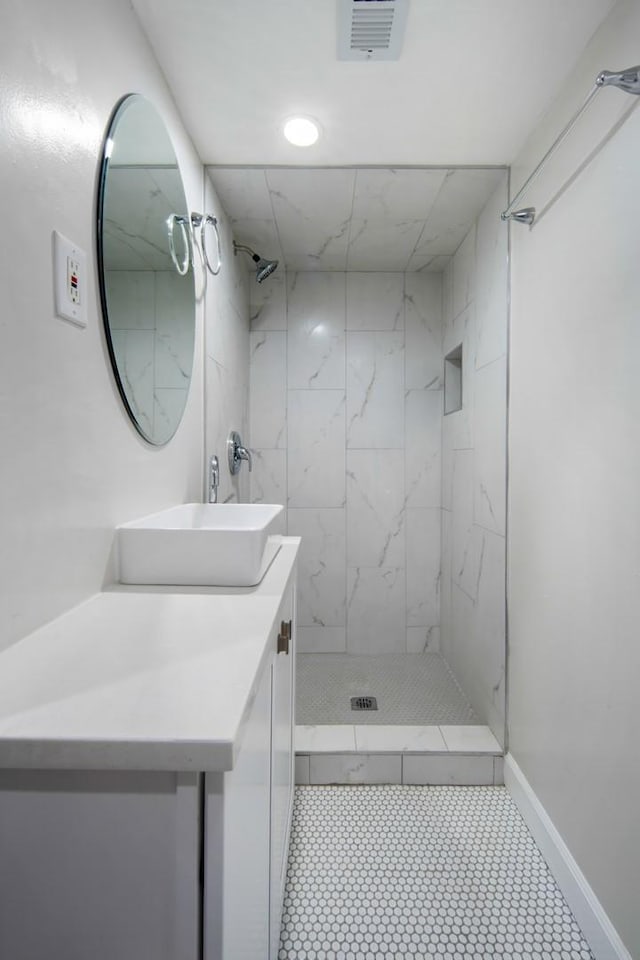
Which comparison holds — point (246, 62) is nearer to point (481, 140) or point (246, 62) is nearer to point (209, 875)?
point (481, 140)

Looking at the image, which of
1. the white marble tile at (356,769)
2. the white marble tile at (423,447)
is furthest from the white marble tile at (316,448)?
the white marble tile at (356,769)

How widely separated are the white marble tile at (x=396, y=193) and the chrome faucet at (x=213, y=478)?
128cm

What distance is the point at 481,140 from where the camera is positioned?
5.66 ft

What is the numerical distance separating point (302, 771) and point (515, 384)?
165 centimetres

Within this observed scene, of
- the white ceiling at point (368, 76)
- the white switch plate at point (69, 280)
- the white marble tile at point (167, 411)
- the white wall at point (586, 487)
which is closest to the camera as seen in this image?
the white switch plate at point (69, 280)

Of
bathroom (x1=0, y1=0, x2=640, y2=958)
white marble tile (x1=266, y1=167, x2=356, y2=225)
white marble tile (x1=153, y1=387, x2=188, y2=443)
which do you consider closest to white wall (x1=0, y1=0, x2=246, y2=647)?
bathroom (x1=0, y1=0, x2=640, y2=958)

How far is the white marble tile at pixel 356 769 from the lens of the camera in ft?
5.93

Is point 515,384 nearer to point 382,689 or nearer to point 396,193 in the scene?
point 396,193

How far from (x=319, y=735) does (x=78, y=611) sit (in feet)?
4.39

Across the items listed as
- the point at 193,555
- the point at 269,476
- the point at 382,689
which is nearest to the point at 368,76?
the point at 193,555

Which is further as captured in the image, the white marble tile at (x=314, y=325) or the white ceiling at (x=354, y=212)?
the white marble tile at (x=314, y=325)

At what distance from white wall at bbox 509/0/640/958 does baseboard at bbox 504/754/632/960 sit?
3 cm

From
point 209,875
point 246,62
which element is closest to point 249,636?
point 209,875

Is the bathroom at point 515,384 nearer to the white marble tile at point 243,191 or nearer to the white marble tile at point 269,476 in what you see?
the white marble tile at point 243,191
